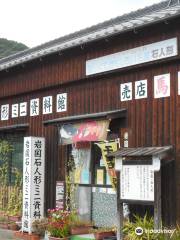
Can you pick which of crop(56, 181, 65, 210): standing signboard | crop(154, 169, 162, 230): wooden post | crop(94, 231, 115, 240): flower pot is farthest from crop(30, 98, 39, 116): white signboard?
crop(154, 169, 162, 230): wooden post

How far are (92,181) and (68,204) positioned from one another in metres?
1.16

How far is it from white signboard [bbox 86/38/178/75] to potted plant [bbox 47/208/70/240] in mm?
3792

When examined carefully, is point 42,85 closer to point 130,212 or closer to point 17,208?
point 17,208

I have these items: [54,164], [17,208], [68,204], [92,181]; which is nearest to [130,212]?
[92,181]

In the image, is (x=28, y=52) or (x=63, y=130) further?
(x=28, y=52)

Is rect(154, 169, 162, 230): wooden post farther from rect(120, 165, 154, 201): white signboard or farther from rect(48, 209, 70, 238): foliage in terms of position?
rect(48, 209, 70, 238): foliage

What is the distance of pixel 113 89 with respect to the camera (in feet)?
40.2

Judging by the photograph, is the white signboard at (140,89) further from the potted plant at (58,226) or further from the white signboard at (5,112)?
the white signboard at (5,112)

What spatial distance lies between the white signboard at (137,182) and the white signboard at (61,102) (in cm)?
413

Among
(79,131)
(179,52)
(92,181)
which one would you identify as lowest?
(92,181)

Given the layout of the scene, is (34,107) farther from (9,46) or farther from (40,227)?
(9,46)

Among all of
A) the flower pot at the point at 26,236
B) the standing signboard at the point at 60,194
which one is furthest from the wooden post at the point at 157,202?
the standing signboard at the point at 60,194

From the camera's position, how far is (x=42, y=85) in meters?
14.8

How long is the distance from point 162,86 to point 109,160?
2213 millimetres
